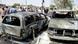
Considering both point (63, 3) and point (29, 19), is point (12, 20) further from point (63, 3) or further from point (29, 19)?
point (63, 3)

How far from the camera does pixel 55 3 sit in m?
23.5

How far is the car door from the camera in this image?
22.7 ft

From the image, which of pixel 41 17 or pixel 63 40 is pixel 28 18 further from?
pixel 63 40

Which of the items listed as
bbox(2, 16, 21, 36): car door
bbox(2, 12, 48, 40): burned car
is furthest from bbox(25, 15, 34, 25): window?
bbox(2, 16, 21, 36): car door

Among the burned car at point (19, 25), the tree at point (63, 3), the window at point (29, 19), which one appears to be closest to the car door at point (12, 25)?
the burned car at point (19, 25)

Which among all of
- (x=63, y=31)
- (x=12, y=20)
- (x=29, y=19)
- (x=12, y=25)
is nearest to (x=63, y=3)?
(x=29, y=19)

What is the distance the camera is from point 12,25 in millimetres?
7105

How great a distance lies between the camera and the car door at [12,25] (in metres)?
6.90

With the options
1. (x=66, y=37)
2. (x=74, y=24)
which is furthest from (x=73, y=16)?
(x=66, y=37)

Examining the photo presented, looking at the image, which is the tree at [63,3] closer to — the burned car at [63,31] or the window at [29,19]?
the window at [29,19]

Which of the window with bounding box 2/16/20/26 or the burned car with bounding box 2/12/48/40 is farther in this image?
the window with bounding box 2/16/20/26

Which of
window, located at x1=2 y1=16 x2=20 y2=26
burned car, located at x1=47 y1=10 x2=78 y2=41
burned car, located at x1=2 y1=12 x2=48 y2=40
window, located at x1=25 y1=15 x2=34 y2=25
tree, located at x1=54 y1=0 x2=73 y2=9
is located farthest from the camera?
tree, located at x1=54 y1=0 x2=73 y2=9

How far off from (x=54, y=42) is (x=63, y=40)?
0.40 metres

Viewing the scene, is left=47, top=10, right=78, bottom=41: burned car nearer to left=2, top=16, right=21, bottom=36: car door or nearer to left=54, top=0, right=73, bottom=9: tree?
left=2, top=16, right=21, bottom=36: car door
